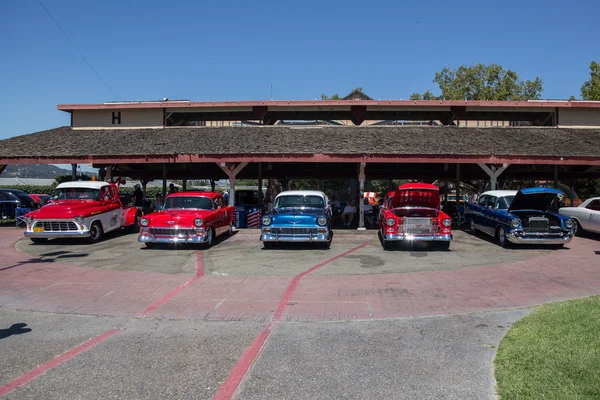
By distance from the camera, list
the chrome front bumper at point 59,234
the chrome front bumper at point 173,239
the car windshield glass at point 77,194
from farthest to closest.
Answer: the car windshield glass at point 77,194 → the chrome front bumper at point 59,234 → the chrome front bumper at point 173,239

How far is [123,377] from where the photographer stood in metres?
4.38

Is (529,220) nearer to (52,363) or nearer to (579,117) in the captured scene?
(52,363)

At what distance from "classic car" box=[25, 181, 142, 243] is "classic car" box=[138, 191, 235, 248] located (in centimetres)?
213

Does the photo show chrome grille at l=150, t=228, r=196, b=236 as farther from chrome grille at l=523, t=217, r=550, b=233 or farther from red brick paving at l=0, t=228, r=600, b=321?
chrome grille at l=523, t=217, r=550, b=233

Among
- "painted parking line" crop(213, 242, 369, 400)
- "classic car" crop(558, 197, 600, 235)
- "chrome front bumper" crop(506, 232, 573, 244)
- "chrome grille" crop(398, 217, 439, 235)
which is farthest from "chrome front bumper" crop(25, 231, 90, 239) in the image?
"classic car" crop(558, 197, 600, 235)

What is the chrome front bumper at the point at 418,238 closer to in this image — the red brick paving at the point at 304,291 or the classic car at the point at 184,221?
the red brick paving at the point at 304,291

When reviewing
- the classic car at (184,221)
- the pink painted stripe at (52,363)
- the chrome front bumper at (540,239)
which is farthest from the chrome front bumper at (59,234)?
the chrome front bumper at (540,239)

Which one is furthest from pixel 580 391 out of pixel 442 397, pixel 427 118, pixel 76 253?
pixel 427 118

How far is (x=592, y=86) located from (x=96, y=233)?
123ft

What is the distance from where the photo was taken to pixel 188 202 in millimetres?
13969

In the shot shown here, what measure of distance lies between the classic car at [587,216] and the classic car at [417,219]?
4993 mm

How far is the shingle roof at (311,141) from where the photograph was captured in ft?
57.8

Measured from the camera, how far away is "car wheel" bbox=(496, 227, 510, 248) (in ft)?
43.9

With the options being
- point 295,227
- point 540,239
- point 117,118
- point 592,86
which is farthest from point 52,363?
point 592,86
